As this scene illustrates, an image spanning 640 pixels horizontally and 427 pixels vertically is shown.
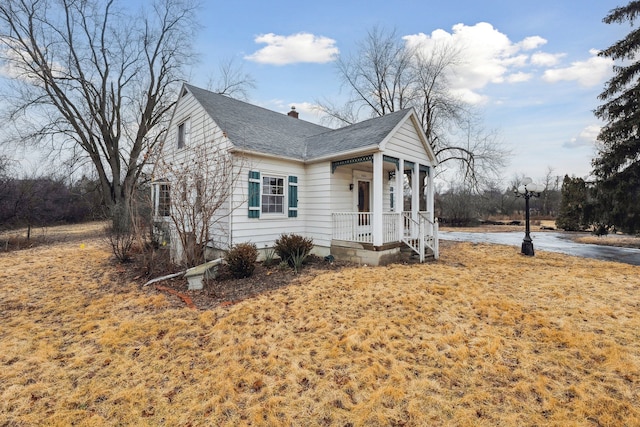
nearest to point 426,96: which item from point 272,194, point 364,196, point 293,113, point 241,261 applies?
point 293,113

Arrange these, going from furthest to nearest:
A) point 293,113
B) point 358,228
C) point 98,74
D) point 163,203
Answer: point 98,74
point 293,113
point 358,228
point 163,203

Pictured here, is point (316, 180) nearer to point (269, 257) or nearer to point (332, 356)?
point (269, 257)

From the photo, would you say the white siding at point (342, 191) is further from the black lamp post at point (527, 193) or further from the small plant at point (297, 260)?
the black lamp post at point (527, 193)

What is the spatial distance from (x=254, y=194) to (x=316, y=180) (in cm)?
215

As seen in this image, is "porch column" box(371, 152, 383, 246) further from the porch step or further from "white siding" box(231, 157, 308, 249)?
"white siding" box(231, 157, 308, 249)

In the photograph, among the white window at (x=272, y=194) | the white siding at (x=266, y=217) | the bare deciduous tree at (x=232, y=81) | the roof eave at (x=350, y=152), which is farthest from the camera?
the bare deciduous tree at (x=232, y=81)

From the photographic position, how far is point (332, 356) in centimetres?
328

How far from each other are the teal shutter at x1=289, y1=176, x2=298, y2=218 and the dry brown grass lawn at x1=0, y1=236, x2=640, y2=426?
342cm

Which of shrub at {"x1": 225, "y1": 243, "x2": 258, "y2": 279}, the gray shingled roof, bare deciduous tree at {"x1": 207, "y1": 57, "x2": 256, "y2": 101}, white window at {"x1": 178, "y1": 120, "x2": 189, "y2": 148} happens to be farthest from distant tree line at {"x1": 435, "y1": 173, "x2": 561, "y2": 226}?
bare deciduous tree at {"x1": 207, "y1": 57, "x2": 256, "y2": 101}

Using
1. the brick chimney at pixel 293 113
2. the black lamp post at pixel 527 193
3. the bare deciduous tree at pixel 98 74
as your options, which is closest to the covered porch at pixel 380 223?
the black lamp post at pixel 527 193

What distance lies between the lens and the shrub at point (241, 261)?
6.40 metres

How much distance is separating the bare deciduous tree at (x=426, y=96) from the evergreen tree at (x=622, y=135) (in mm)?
3769

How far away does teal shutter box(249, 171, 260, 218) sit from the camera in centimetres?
793

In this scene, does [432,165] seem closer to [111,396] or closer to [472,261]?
[472,261]
